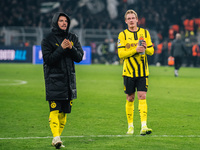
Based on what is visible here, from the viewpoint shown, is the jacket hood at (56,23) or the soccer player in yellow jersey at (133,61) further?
the soccer player in yellow jersey at (133,61)

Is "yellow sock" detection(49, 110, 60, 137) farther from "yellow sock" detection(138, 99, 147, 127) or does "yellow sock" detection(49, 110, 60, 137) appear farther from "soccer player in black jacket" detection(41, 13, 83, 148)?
"yellow sock" detection(138, 99, 147, 127)

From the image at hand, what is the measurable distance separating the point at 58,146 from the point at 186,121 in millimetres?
3463

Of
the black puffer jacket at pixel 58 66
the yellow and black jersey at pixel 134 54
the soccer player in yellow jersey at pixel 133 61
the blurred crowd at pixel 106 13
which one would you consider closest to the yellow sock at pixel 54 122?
the black puffer jacket at pixel 58 66

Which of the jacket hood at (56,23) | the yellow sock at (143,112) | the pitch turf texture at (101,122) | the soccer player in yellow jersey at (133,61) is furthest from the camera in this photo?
the soccer player in yellow jersey at (133,61)

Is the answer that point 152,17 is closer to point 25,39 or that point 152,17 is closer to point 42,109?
point 25,39

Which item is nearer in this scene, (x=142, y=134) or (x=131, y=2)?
(x=142, y=134)

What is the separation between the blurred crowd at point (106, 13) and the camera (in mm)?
40156

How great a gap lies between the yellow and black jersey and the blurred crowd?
3156 centimetres

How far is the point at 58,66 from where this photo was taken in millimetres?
6434

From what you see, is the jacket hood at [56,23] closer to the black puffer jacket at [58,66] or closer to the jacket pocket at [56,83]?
the black puffer jacket at [58,66]

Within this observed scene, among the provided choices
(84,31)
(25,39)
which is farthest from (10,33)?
(84,31)

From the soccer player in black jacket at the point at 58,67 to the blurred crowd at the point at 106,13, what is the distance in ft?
107

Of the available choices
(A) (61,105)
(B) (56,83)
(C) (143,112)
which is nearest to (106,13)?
(C) (143,112)

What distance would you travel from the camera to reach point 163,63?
35969 mm
